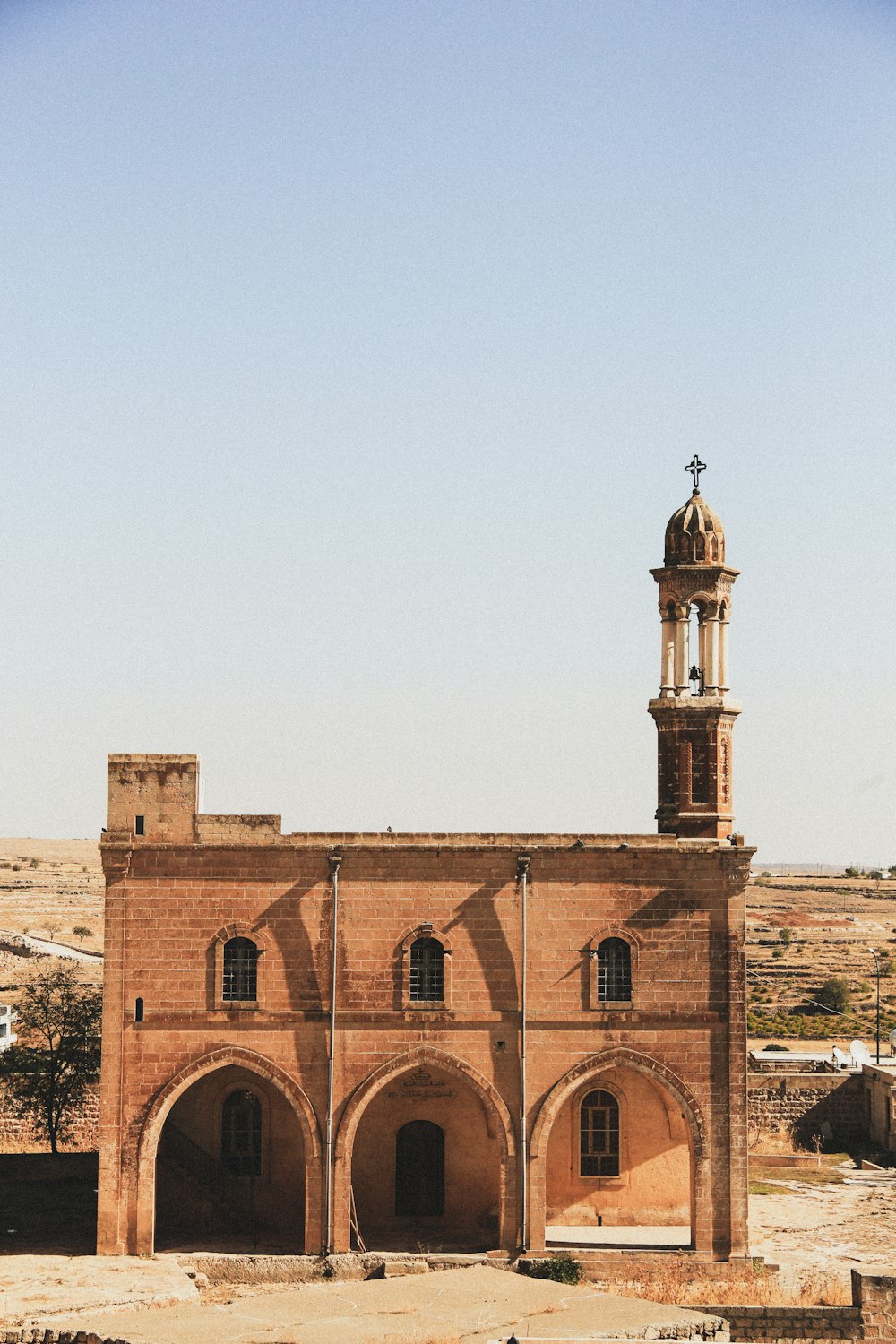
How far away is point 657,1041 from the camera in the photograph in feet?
98.3

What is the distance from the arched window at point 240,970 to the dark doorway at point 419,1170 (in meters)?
4.34

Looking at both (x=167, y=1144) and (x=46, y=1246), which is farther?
(x=167, y=1144)

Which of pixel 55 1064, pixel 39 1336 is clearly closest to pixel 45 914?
pixel 55 1064

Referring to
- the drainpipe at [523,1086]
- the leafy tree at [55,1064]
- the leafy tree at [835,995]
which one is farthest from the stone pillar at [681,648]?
the leafy tree at [835,995]

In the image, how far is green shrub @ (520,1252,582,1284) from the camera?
28.8 m

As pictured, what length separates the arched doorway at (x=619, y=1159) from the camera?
31.8 metres

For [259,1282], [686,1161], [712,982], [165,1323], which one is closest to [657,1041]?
[712,982]

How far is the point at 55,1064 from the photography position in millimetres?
37281

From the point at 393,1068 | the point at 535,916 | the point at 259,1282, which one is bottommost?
the point at 259,1282

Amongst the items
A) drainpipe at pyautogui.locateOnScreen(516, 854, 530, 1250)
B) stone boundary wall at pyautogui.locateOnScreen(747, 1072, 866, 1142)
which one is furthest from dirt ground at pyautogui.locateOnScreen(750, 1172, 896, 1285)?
drainpipe at pyautogui.locateOnScreen(516, 854, 530, 1250)

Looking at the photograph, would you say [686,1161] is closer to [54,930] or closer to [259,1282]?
[259,1282]

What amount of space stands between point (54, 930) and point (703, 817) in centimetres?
6719

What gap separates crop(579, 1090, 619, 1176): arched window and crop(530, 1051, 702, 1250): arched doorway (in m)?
0.02

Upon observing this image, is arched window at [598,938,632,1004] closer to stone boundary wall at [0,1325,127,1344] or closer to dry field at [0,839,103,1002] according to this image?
stone boundary wall at [0,1325,127,1344]
